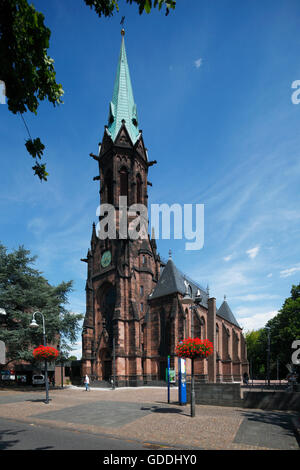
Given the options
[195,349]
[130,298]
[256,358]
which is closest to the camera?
[195,349]

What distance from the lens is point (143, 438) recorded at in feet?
29.9

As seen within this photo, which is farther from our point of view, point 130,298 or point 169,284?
point 169,284

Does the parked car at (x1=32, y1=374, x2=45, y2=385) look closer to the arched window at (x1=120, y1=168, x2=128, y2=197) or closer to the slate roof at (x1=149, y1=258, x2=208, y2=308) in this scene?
the slate roof at (x1=149, y1=258, x2=208, y2=308)

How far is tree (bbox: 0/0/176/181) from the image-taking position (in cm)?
459

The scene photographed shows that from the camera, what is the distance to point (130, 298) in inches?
1527

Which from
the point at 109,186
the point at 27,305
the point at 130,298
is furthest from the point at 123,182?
the point at 27,305

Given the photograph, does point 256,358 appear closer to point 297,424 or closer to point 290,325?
point 290,325

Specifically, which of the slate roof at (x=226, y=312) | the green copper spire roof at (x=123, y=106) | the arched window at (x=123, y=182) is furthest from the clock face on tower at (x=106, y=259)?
the slate roof at (x=226, y=312)

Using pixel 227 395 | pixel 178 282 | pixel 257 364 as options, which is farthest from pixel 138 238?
pixel 257 364

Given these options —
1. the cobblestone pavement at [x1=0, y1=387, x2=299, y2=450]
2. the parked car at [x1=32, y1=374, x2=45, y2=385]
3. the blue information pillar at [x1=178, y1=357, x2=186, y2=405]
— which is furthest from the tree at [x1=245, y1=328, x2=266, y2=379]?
the cobblestone pavement at [x1=0, y1=387, x2=299, y2=450]

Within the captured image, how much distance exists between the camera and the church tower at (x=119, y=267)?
123ft

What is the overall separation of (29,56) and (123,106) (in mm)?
50262
